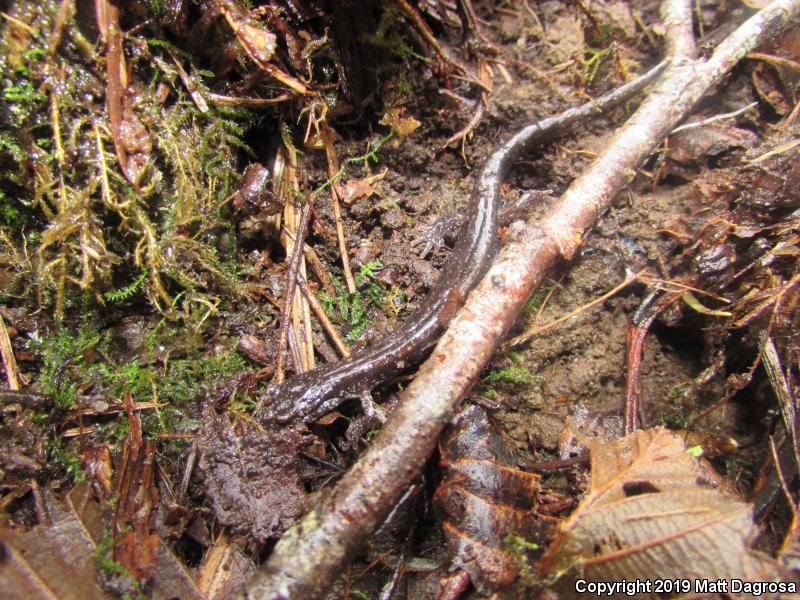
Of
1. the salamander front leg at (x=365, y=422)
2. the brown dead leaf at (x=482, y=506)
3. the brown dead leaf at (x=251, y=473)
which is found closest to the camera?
the brown dead leaf at (x=482, y=506)

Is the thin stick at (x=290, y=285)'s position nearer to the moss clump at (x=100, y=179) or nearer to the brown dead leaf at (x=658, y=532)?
the moss clump at (x=100, y=179)

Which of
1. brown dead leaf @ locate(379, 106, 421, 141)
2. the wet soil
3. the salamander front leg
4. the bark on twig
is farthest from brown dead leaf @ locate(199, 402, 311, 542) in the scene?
brown dead leaf @ locate(379, 106, 421, 141)

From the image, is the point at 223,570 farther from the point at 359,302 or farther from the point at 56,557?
the point at 359,302

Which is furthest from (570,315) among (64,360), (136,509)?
(64,360)

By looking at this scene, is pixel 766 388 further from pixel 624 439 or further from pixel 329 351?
pixel 329 351

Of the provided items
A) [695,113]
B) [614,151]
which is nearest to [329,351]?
[614,151]

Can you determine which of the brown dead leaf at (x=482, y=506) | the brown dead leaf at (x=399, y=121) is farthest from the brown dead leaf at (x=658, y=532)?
the brown dead leaf at (x=399, y=121)

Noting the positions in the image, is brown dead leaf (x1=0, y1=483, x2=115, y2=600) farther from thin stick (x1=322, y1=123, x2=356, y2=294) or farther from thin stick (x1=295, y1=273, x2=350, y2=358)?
thin stick (x1=322, y1=123, x2=356, y2=294)
